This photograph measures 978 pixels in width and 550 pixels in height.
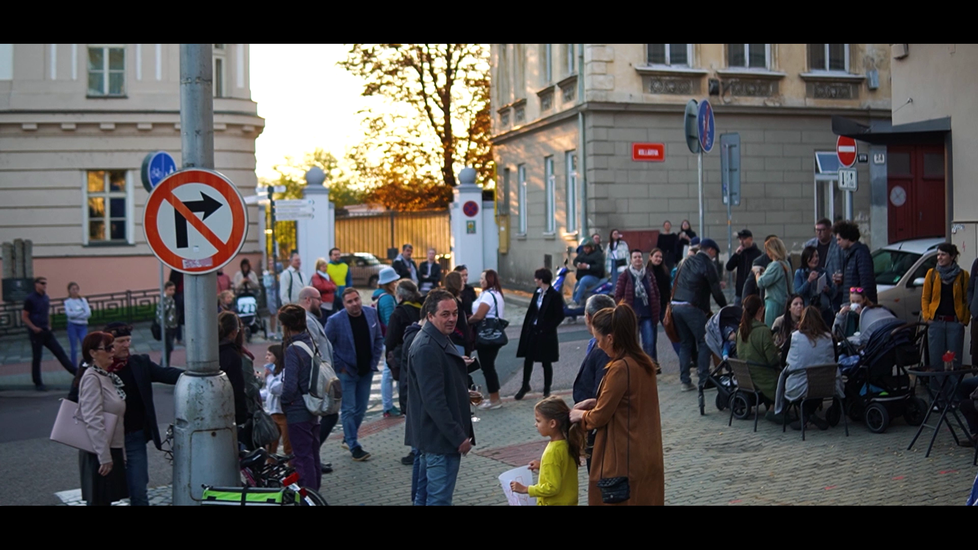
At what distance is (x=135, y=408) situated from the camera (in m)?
7.29

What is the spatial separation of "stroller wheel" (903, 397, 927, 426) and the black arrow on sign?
704cm

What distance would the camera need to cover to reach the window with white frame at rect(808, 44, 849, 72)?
2800 centimetres

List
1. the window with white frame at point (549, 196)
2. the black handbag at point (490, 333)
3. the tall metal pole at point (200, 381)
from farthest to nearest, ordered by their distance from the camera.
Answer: the window with white frame at point (549, 196) < the black handbag at point (490, 333) < the tall metal pole at point (200, 381)

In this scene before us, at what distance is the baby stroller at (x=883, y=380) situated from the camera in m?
10.1

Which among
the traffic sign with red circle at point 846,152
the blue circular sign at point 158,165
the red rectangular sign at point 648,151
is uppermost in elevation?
the red rectangular sign at point 648,151

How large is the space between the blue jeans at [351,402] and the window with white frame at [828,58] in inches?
846

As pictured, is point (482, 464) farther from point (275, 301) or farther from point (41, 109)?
point (41, 109)

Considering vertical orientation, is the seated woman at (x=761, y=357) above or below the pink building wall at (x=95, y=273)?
below

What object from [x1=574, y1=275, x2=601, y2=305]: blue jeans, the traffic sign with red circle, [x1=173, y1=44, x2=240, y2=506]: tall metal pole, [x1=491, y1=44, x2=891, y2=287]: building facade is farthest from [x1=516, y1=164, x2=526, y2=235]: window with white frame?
[x1=173, y1=44, x2=240, y2=506]: tall metal pole

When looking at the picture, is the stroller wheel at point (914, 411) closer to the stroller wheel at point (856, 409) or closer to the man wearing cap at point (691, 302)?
the stroller wheel at point (856, 409)

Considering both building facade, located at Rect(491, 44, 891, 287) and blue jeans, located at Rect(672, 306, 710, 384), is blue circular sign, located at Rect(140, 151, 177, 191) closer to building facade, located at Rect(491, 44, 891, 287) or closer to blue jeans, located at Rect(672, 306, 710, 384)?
blue jeans, located at Rect(672, 306, 710, 384)

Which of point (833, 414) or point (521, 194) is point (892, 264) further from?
point (521, 194)

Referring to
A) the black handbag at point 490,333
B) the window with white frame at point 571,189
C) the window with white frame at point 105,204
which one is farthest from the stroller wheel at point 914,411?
the window with white frame at point 105,204
